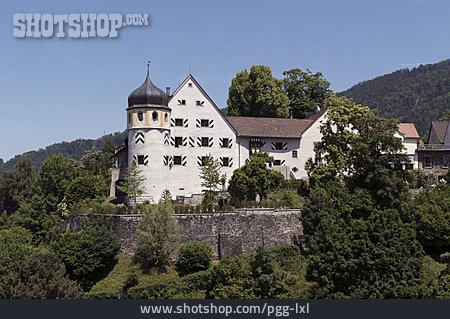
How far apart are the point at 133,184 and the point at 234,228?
10.4 metres

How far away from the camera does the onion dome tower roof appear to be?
56.9 metres

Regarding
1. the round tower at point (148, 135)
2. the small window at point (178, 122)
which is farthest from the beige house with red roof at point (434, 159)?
the round tower at point (148, 135)

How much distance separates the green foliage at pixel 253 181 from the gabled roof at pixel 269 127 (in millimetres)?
7655

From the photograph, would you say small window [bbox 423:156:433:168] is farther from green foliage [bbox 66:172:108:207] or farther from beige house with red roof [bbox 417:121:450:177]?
green foliage [bbox 66:172:108:207]

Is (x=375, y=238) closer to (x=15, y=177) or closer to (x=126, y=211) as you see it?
(x=126, y=211)

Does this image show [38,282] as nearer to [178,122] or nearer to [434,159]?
[178,122]

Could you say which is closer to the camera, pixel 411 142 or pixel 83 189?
pixel 83 189

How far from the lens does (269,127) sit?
214 feet

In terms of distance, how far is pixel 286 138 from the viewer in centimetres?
6431

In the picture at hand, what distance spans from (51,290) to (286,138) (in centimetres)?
3080

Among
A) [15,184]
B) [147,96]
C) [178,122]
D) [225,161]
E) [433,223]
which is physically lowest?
[433,223]

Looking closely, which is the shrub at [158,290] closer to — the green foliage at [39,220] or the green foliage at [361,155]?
the green foliage at [39,220]

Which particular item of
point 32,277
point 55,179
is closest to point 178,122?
point 55,179

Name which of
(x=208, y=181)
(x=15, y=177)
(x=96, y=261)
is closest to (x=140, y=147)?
(x=208, y=181)
